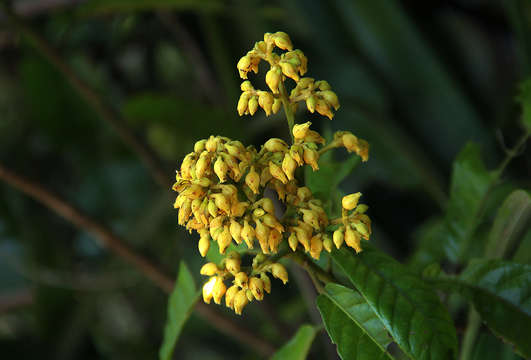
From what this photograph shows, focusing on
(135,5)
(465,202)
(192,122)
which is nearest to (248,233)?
(465,202)

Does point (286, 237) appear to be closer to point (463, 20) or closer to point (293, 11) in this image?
point (293, 11)

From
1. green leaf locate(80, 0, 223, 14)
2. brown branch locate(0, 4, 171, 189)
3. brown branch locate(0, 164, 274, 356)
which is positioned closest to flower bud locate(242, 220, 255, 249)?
brown branch locate(0, 164, 274, 356)

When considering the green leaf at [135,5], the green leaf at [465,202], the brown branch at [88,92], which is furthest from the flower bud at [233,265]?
the green leaf at [135,5]

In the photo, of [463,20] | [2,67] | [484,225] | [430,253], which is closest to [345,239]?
[430,253]

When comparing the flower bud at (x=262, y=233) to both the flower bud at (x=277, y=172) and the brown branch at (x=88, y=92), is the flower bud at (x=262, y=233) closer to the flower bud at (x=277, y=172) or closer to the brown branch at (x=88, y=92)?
the flower bud at (x=277, y=172)

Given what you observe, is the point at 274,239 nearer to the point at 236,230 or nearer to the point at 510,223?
the point at 236,230

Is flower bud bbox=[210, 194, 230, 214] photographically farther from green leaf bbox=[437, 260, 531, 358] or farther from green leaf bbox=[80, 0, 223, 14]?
green leaf bbox=[80, 0, 223, 14]
